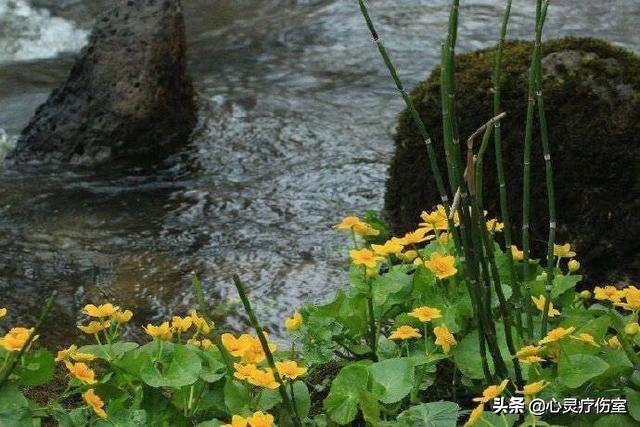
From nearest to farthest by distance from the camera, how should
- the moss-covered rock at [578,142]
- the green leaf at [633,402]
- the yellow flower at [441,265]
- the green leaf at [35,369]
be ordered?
the green leaf at [633,402] → the green leaf at [35,369] → the yellow flower at [441,265] → the moss-covered rock at [578,142]

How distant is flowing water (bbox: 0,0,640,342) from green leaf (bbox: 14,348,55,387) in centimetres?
96

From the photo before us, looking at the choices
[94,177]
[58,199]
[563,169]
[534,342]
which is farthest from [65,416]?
[94,177]

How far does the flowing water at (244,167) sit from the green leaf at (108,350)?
77 cm

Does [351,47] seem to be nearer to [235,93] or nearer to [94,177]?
[235,93]

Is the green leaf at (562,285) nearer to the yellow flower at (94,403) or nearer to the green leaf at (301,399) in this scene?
the green leaf at (301,399)

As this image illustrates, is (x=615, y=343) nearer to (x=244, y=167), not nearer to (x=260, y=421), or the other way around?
(x=260, y=421)

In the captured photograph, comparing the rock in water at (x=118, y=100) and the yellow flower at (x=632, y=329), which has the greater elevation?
the yellow flower at (x=632, y=329)

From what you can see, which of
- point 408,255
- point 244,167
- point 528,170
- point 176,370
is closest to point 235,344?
point 176,370

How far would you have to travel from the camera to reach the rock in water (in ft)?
19.9

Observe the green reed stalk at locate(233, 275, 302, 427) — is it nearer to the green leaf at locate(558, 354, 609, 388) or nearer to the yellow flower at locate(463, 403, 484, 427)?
the yellow flower at locate(463, 403, 484, 427)

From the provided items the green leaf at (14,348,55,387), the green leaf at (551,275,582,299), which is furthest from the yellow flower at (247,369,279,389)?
the green leaf at (551,275,582,299)

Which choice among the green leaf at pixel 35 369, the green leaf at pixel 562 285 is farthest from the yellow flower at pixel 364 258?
the green leaf at pixel 35 369

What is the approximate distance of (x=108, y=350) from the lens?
2109 mm

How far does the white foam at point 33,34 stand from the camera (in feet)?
30.0
